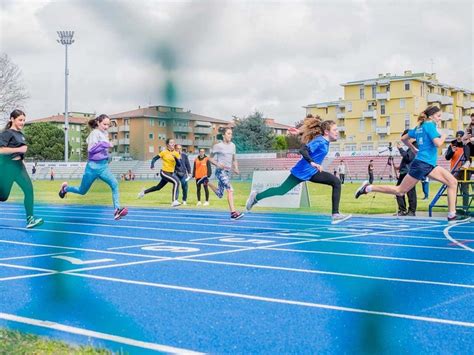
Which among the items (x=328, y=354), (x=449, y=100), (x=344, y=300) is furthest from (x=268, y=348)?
(x=449, y=100)

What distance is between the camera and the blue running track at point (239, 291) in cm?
345

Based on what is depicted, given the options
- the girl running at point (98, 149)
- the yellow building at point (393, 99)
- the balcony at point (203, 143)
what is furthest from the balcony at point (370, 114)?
the balcony at point (203, 143)

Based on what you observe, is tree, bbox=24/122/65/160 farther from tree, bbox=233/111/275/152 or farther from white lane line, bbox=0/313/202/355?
white lane line, bbox=0/313/202/355

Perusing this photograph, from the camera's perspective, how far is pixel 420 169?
8789mm

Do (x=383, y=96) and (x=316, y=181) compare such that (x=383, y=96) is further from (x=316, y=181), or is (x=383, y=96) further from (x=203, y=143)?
(x=316, y=181)

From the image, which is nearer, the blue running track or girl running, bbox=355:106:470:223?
the blue running track

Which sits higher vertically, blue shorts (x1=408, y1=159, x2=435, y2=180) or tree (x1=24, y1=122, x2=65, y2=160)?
tree (x1=24, y1=122, x2=65, y2=160)

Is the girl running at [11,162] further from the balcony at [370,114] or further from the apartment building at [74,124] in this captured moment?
the balcony at [370,114]

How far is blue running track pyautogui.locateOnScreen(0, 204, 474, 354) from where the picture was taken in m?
3.45

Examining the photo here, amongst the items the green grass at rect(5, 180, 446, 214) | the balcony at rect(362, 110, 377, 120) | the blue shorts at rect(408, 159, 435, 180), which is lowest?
the green grass at rect(5, 180, 446, 214)

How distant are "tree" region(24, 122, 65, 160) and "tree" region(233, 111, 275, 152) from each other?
0.54 meters

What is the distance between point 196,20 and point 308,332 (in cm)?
269

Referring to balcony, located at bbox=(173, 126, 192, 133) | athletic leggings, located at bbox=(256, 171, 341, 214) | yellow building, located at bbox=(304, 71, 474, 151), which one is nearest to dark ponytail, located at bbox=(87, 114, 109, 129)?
balcony, located at bbox=(173, 126, 192, 133)

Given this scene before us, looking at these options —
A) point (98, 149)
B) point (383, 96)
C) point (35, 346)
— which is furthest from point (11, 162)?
point (383, 96)
